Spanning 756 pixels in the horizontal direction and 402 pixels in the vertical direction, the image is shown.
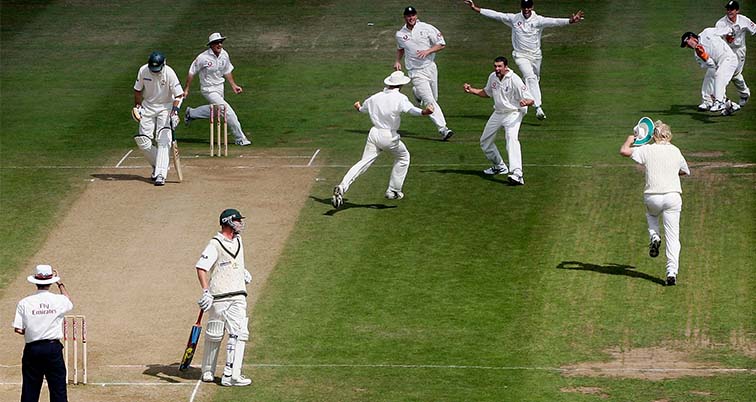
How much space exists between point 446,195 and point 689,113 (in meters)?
7.39

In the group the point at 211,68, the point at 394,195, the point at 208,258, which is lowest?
the point at 394,195

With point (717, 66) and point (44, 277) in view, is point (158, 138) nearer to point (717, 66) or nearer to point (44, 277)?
point (44, 277)

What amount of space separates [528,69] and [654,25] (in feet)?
26.7

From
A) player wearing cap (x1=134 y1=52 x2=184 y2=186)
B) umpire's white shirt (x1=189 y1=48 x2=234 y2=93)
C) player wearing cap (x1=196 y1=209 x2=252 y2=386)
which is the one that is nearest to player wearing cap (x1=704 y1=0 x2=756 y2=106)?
umpire's white shirt (x1=189 y1=48 x2=234 y2=93)

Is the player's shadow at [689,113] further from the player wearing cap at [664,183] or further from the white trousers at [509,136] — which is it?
the player wearing cap at [664,183]

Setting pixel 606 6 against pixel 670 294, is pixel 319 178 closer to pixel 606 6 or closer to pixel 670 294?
pixel 670 294

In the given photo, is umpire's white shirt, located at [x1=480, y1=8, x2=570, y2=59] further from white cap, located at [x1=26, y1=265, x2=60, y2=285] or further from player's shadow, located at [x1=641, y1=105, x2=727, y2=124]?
white cap, located at [x1=26, y1=265, x2=60, y2=285]

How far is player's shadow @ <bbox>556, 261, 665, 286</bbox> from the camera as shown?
773 inches

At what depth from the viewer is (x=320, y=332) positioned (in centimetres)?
1791

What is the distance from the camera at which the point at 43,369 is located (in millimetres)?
15117

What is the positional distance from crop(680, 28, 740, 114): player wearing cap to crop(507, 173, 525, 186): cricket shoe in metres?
5.95

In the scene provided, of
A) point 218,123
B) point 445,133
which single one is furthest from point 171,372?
point 445,133

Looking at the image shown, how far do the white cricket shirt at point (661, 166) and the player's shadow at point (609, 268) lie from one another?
1.25m

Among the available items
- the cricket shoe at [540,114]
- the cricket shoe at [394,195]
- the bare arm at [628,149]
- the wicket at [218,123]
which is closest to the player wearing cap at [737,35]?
the cricket shoe at [540,114]
